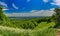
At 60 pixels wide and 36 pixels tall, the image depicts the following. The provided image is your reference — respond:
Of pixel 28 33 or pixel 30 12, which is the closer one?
pixel 28 33

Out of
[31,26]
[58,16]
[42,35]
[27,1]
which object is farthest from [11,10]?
[42,35]

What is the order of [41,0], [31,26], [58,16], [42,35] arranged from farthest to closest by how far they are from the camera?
[41,0] → [58,16] → [31,26] → [42,35]

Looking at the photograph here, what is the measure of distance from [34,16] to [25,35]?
3552 millimetres

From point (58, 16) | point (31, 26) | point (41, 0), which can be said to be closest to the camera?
point (31, 26)

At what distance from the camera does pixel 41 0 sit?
5.86m

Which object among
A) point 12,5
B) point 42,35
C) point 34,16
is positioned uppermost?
point 12,5

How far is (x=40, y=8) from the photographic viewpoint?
5.96 m

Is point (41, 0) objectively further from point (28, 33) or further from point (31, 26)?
point (28, 33)

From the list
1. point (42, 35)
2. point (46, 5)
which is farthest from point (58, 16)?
point (42, 35)

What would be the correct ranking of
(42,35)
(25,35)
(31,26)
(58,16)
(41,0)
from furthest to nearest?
(41,0)
(58,16)
(31,26)
(42,35)
(25,35)

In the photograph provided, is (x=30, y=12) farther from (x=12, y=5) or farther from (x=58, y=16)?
(x=58, y=16)

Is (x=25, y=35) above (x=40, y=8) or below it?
below

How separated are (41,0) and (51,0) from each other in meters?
0.30

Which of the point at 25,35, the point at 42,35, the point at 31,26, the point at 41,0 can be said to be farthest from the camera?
the point at 41,0
